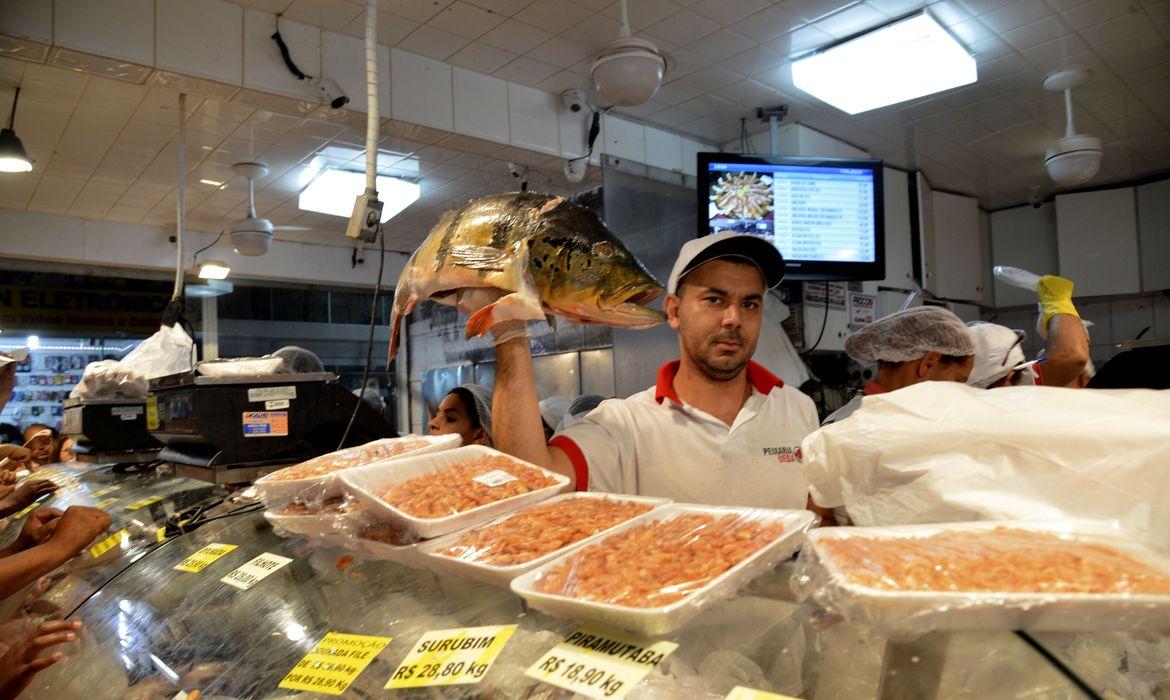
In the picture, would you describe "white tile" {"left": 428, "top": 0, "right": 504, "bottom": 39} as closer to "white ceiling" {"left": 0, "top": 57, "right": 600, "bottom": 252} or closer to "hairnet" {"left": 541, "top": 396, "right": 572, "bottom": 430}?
"white ceiling" {"left": 0, "top": 57, "right": 600, "bottom": 252}

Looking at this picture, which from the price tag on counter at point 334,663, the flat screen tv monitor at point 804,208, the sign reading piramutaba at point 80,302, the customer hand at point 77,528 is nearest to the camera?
the price tag on counter at point 334,663

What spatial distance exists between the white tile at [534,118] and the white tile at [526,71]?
0.33ft

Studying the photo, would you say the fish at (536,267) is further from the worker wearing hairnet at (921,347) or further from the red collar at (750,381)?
the worker wearing hairnet at (921,347)

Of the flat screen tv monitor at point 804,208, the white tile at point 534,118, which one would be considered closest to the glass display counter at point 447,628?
the flat screen tv monitor at point 804,208

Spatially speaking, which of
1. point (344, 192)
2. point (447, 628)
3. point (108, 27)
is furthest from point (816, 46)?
point (447, 628)

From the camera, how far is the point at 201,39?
3615 mm

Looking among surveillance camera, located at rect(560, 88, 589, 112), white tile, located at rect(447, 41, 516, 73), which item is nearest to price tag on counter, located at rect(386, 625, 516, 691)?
white tile, located at rect(447, 41, 516, 73)

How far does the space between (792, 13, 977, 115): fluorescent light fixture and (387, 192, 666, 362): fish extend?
338cm

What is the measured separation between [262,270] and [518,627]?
754 cm

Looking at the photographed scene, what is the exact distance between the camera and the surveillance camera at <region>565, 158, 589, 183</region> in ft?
16.7

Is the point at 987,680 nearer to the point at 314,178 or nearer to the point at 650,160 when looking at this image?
the point at 650,160

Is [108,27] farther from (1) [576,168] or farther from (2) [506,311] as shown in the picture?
(2) [506,311]

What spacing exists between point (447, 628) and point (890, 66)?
442 centimetres

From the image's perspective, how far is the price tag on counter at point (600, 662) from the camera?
0.76m
